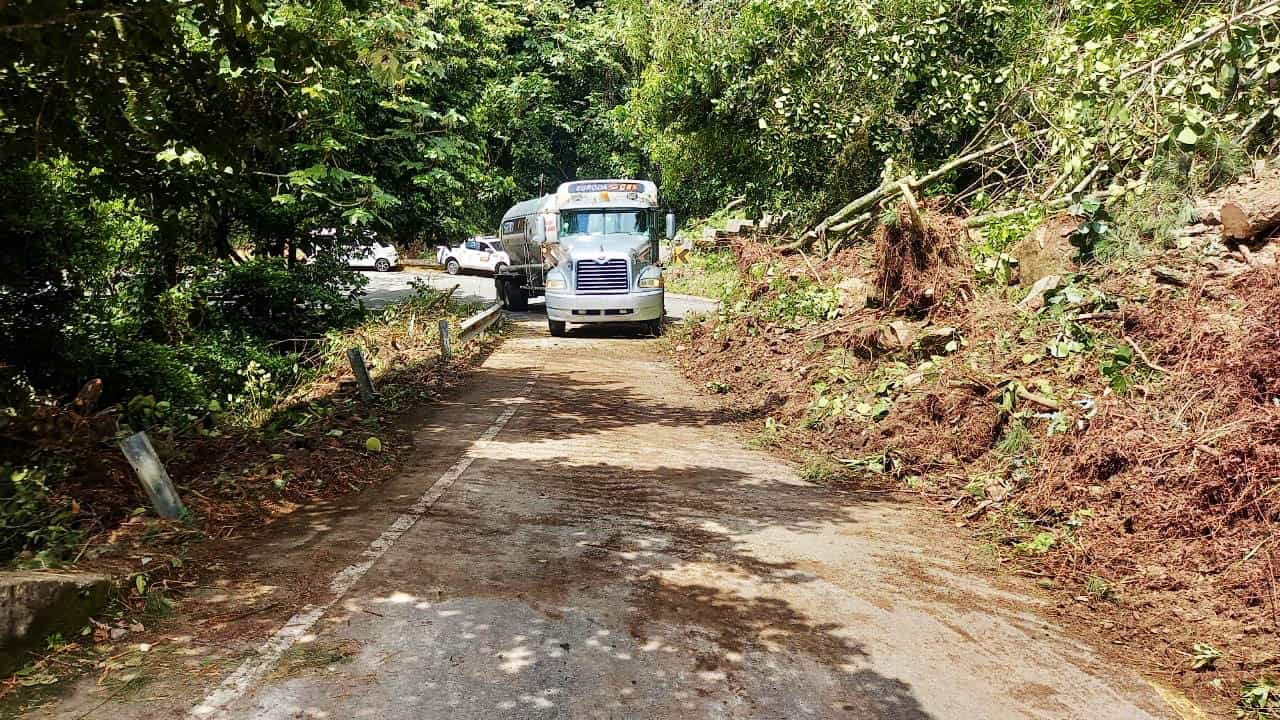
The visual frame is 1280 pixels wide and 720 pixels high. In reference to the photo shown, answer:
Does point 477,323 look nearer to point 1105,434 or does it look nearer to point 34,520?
point 34,520

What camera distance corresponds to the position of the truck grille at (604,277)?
19.7 m

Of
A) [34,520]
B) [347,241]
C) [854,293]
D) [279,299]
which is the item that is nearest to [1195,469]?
[854,293]

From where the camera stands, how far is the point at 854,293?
1347cm

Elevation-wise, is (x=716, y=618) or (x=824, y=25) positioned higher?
(x=824, y=25)

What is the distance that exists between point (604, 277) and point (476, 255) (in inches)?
885

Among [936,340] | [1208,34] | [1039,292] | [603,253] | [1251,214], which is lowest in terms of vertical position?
[936,340]

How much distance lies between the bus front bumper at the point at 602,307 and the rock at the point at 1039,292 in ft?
34.7

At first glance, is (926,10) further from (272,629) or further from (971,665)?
(272,629)

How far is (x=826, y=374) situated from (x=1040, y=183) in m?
5.05

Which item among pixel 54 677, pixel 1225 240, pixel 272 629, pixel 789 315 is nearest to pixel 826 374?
pixel 789 315

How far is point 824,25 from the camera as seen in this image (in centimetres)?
1969

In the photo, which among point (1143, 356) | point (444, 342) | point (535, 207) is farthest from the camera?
point (535, 207)

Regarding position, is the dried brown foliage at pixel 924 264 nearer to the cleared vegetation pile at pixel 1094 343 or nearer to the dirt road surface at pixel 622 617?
the cleared vegetation pile at pixel 1094 343

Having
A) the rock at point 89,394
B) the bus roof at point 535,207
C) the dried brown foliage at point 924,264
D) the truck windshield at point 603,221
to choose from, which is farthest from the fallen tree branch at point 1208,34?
the bus roof at point 535,207
